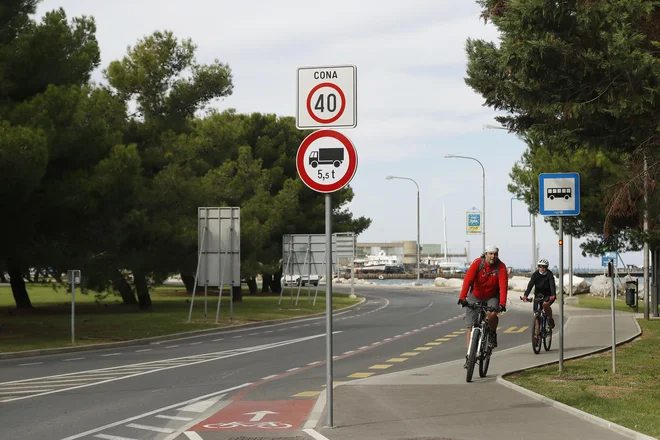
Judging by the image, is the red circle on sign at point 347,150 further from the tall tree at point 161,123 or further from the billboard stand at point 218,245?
the tall tree at point 161,123

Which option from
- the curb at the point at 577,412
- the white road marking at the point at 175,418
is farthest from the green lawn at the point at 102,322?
the curb at the point at 577,412

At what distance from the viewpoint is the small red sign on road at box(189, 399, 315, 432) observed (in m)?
10.3

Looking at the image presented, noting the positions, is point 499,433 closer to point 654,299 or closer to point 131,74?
point 654,299

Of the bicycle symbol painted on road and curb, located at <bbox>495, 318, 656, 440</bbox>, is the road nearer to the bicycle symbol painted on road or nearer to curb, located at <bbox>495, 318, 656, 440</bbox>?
the bicycle symbol painted on road

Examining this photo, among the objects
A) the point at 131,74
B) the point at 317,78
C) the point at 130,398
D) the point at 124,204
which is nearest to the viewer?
the point at 317,78

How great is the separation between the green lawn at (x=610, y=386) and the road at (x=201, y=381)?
119 inches

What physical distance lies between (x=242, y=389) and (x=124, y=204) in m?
18.4

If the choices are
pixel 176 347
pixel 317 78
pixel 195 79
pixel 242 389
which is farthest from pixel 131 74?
pixel 317 78

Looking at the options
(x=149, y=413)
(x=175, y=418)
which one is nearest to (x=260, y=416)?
(x=175, y=418)

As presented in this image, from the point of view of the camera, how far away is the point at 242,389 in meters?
14.3

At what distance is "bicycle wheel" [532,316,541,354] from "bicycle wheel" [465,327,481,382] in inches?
212

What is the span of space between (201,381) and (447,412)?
18.9 feet

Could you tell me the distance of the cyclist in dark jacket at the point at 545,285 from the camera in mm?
19656

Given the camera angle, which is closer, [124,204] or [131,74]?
[124,204]
